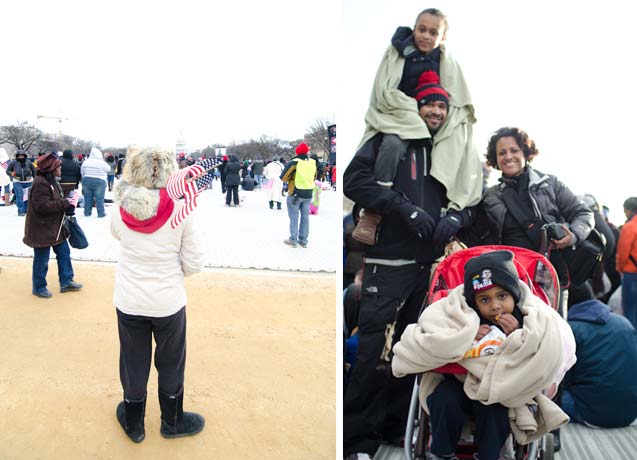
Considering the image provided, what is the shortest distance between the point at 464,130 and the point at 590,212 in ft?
1.81

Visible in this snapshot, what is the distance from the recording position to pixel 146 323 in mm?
2170

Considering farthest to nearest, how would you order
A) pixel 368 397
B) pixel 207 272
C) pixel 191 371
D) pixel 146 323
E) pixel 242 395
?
1. pixel 207 272
2. pixel 191 371
3. pixel 242 395
4. pixel 146 323
5. pixel 368 397

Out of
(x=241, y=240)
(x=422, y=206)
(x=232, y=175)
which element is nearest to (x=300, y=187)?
(x=241, y=240)

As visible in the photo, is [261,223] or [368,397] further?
[261,223]

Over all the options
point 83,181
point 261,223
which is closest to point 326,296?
point 261,223

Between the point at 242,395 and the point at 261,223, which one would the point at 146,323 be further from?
the point at 261,223

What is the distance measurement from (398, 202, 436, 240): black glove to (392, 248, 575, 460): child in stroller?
0.68ft

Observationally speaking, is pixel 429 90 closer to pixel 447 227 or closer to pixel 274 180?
pixel 447 227

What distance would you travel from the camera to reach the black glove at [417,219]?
1825 mm

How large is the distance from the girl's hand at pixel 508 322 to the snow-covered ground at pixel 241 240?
192 cm

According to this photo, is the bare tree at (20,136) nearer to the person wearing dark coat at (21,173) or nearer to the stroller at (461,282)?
the person wearing dark coat at (21,173)

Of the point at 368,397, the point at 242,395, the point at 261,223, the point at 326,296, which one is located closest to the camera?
the point at 368,397

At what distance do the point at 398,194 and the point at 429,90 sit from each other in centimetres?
39

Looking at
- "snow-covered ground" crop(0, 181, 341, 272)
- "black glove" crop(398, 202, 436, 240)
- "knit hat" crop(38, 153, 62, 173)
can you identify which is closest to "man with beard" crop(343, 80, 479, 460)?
"black glove" crop(398, 202, 436, 240)
